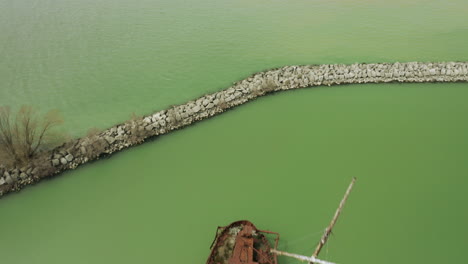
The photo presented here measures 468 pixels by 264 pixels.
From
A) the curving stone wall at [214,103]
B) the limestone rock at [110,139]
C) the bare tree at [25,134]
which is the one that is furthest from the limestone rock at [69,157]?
the limestone rock at [110,139]

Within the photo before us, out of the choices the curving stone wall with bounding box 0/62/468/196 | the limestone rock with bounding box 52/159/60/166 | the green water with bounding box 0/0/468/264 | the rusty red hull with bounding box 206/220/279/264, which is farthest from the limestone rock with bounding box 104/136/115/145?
the rusty red hull with bounding box 206/220/279/264

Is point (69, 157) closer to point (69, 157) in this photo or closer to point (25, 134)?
point (69, 157)

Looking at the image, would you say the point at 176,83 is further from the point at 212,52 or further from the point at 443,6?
the point at 443,6

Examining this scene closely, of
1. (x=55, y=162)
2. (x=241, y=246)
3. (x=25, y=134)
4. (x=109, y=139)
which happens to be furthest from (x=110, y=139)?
(x=241, y=246)

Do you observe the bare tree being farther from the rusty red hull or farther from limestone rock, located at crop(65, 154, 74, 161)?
the rusty red hull

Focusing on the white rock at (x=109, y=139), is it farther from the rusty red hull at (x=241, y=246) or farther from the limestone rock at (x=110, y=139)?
the rusty red hull at (x=241, y=246)

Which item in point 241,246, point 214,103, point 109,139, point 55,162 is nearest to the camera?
point 241,246
